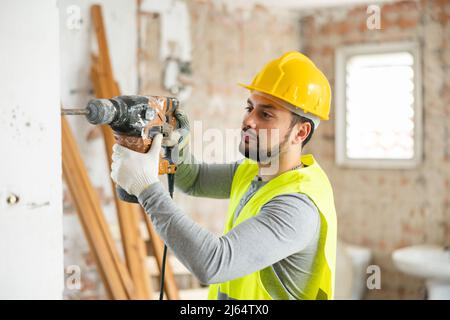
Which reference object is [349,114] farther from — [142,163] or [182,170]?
[142,163]

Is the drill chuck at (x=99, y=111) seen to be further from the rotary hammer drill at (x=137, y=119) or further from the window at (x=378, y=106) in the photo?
the window at (x=378, y=106)

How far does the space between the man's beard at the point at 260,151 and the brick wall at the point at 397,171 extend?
101 inches

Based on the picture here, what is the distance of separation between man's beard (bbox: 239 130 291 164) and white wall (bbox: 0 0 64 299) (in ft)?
1.62

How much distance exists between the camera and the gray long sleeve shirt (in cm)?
103

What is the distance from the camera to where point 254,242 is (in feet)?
3.48

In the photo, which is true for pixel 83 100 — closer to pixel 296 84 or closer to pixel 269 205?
pixel 296 84

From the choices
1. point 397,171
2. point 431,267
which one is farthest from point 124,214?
point 397,171

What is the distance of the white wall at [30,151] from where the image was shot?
0.91 metres

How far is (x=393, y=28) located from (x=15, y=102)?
10.7 feet

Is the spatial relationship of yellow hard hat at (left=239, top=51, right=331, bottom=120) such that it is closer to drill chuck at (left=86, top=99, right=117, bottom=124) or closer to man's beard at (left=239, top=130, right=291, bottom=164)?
man's beard at (left=239, top=130, right=291, bottom=164)

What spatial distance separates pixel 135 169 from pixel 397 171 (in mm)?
2954

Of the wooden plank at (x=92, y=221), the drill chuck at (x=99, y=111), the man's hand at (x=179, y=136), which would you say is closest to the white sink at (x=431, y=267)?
the wooden plank at (x=92, y=221)

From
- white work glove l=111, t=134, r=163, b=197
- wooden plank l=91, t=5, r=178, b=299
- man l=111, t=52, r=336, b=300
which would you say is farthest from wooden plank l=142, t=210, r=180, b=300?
white work glove l=111, t=134, r=163, b=197
